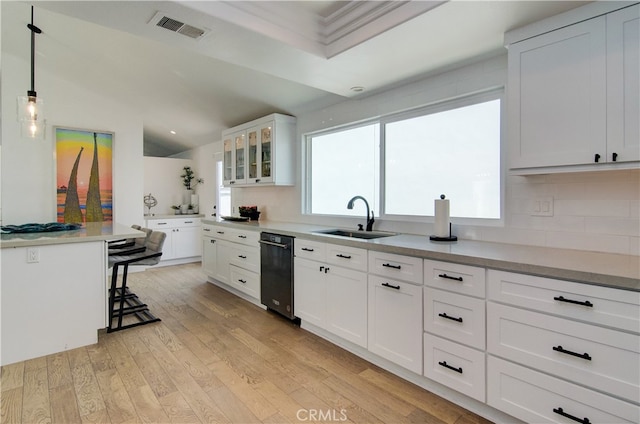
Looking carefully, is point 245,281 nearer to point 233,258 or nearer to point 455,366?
point 233,258

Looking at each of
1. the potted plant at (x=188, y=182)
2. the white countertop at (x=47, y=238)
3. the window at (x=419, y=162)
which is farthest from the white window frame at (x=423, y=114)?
the potted plant at (x=188, y=182)

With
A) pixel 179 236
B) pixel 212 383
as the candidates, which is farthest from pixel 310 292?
pixel 179 236

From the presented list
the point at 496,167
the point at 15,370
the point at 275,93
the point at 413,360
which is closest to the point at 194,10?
the point at 275,93

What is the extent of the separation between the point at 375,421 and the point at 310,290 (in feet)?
4.14

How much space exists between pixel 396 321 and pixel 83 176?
16.4 ft

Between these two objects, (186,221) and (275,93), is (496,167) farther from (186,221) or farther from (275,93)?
(186,221)

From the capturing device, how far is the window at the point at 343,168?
3.34m

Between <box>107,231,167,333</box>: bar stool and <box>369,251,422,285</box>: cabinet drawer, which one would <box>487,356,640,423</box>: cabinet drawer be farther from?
<box>107,231,167,333</box>: bar stool

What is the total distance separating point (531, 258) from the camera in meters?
1.69

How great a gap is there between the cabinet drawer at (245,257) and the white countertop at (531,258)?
1.44 m

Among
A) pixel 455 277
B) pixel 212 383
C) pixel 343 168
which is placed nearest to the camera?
pixel 455 277

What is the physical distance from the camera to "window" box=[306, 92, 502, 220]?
243 cm

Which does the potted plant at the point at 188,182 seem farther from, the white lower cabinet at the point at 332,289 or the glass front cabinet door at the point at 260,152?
the white lower cabinet at the point at 332,289

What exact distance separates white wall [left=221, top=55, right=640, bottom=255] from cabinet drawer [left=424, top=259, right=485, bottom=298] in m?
0.65
